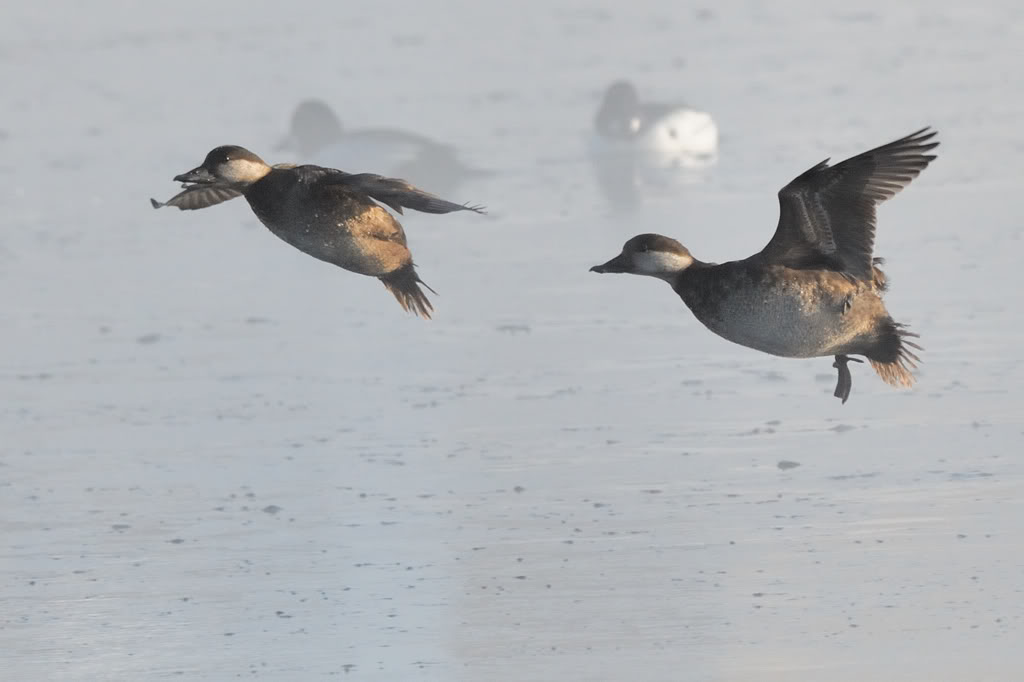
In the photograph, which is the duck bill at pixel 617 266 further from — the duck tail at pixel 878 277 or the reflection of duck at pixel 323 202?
the duck tail at pixel 878 277

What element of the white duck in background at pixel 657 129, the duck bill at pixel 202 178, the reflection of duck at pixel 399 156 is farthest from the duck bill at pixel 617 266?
the white duck in background at pixel 657 129

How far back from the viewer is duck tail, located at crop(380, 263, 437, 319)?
532 centimetres

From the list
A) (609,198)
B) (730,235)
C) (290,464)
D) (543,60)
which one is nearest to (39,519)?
(290,464)

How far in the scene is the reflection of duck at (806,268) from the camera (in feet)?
16.7

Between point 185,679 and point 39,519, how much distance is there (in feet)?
6.33

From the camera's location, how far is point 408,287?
534 cm

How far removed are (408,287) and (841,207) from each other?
118 cm

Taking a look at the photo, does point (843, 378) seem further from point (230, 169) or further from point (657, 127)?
point (657, 127)

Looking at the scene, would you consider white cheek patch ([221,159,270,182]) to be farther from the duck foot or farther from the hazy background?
the hazy background

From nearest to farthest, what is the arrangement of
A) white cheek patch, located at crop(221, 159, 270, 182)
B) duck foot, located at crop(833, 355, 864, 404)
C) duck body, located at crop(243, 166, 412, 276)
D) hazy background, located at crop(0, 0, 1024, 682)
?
1. duck body, located at crop(243, 166, 412, 276)
2. white cheek patch, located at crop(221, 159, 270, 182)
3. duck foot, located at crop(833, 355, 864, 404)
4. hazy background, located at crop(0, 0, 1024, 682)

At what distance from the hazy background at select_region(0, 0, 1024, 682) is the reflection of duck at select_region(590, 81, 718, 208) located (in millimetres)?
403

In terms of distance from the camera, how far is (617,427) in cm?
975

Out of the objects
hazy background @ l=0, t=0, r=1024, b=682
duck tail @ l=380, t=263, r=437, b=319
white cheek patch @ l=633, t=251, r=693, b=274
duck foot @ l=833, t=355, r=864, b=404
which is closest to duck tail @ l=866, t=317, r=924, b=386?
duck foot @ l=833, t=355, r=864, b=404

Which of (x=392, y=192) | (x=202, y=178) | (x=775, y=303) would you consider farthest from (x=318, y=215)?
(x=775, y=303)
